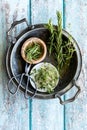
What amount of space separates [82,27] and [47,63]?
145mm

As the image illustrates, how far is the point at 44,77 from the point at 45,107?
0.32 ft

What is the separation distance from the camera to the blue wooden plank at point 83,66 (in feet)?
4.46

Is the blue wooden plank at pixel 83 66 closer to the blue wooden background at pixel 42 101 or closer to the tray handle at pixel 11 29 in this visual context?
the blue wooden background at pixel 42 101

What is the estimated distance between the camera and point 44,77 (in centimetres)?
A: 129

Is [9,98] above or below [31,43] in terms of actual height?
below

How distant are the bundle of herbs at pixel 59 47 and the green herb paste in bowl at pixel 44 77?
0.03m

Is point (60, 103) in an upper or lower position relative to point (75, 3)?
lower

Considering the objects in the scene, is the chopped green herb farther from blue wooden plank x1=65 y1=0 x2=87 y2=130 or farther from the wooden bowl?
blue wooden plank x1=65 y1=0 x2=87 y2=130

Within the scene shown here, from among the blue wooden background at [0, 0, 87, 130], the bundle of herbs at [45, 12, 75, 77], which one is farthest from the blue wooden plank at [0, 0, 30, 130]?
the bundle of herbs at [45, 12, 75, 77]

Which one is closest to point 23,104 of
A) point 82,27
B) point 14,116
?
point 14,116

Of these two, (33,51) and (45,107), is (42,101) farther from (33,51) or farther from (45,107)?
(33,51)

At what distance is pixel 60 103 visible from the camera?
4.27ft

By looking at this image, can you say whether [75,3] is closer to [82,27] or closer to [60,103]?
[82,27]

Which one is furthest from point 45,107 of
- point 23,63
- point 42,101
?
point 23,63
